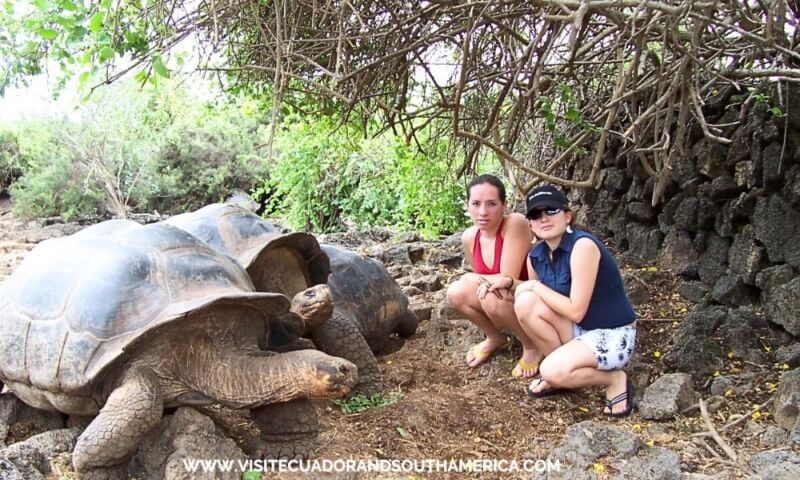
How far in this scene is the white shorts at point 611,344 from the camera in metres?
2.63

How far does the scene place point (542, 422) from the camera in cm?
263

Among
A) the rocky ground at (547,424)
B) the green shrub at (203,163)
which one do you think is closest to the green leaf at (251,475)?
the rocky ground at (547,424)

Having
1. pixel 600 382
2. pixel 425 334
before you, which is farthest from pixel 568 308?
pixel 425 334

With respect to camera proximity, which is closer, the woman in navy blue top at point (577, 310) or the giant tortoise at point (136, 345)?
the giant tortoise at point (136, 345)

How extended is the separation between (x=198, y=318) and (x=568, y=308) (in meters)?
1.34

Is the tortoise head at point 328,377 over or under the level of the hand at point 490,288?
under

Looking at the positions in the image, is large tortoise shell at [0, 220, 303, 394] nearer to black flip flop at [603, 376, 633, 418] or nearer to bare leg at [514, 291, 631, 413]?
bare leg at [514, 291, 631, 413]

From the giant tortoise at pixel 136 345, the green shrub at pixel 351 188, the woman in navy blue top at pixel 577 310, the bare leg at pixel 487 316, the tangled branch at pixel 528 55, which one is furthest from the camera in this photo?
the green shrub at pixel 351 188

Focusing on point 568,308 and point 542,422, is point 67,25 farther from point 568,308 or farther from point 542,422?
point 542,422

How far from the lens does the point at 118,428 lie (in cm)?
199

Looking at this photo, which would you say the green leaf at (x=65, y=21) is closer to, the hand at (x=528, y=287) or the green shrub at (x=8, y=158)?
the hand at (x=528, y=287)

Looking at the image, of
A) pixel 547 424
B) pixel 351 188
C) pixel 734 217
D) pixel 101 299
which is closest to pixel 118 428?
pixel 101 299

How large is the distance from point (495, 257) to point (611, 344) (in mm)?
651

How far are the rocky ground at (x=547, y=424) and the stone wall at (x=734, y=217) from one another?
0.20m
